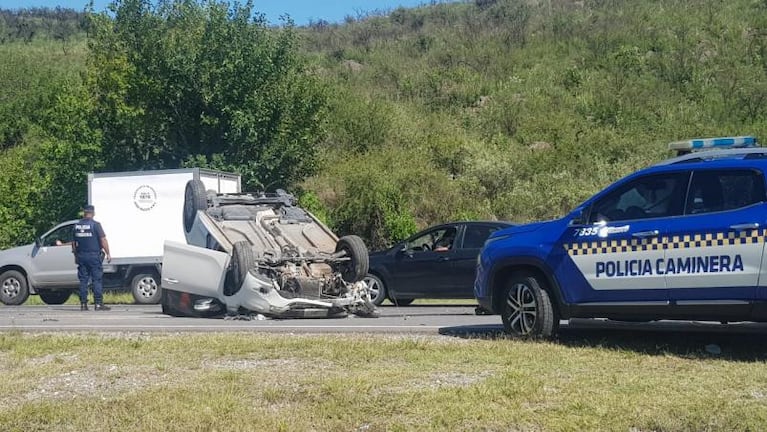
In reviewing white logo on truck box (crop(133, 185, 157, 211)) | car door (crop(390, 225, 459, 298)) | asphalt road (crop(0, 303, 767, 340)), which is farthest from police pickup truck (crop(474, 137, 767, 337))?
white logo on truck box (crop(133, 185, 157, 211))

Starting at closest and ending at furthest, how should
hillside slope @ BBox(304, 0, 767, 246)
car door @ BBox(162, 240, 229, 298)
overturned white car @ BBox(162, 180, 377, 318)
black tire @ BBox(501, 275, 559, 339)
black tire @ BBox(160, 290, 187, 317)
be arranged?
black tire @ BBox(501, 275, 559, 339), overturned white car @ BBox(162, 180, 377, 318), car door @ BBox(162, 240, 229, 298), black tire @ BBox(160, 290, 187, 317), hillside slope @ BBox(304, 0, 767, 246)

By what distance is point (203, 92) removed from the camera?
25.2 meters

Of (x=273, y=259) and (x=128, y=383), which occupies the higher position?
(x=273, y=259)

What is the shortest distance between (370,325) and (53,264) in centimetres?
1132

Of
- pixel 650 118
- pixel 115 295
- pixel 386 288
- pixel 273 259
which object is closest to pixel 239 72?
pixel 115 295

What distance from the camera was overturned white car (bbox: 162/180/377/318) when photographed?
12867mm

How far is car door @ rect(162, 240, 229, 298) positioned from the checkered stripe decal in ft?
19.0

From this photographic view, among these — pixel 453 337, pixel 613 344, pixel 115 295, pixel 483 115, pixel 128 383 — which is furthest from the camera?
pixel 483 115

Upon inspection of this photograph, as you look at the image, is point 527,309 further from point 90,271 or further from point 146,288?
point 146,288

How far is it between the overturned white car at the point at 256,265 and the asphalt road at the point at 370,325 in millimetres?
250

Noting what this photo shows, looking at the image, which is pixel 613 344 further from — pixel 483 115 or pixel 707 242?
pixel 483 115

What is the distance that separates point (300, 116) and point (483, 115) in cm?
1229

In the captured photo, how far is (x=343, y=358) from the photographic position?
8.34 meters

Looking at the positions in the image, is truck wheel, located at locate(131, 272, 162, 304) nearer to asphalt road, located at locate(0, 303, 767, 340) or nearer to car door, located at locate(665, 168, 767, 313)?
asphalt road, located at locate(0, 303, 767, 340)
